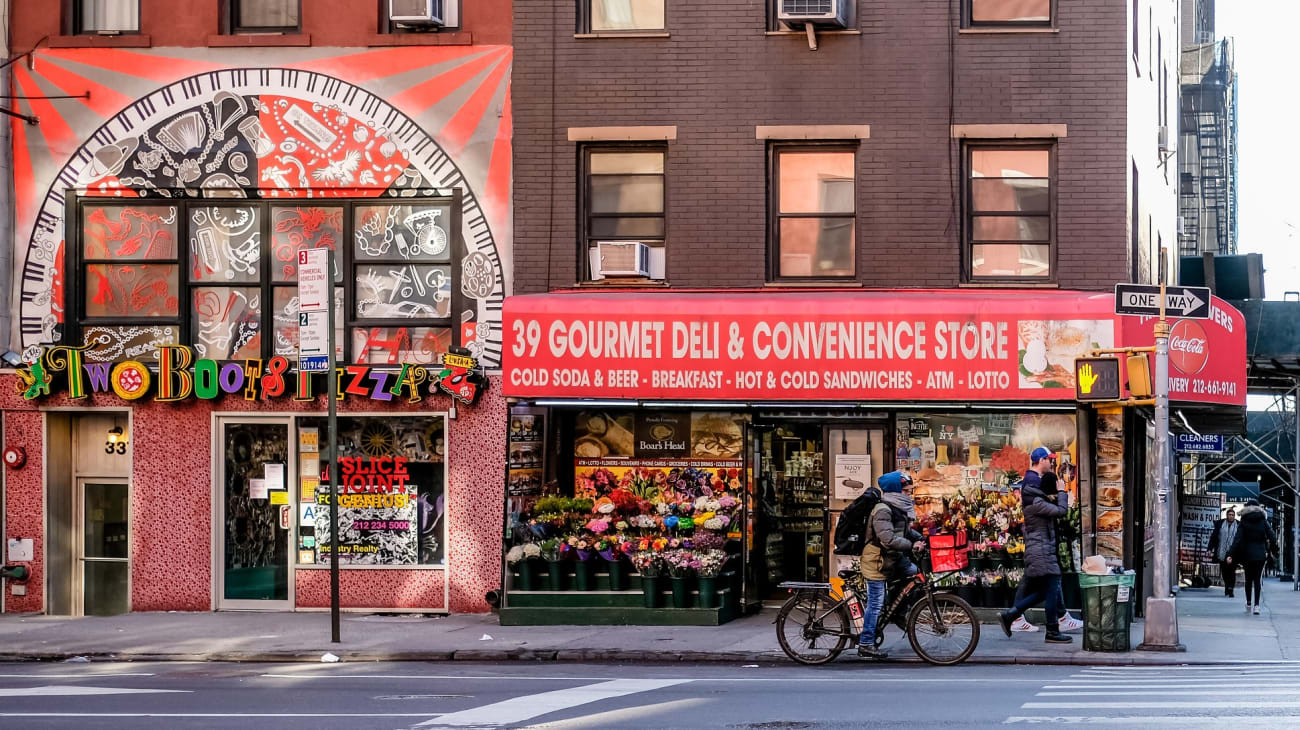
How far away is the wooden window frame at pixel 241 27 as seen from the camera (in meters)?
19.9

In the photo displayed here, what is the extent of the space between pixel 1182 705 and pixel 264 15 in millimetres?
14209

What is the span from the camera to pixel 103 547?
66.4 ft

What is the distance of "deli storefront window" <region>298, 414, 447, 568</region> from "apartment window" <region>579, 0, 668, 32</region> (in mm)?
5228

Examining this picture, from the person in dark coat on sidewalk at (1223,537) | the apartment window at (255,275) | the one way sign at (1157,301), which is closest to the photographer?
the one way sign at (1157,301)

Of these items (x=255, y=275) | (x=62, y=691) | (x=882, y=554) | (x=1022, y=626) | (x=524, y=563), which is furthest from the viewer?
(x=255, y=275)

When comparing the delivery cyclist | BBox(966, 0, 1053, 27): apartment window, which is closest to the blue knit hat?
the delivery cyclist

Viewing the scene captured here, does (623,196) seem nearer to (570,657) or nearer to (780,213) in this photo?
(780,213)

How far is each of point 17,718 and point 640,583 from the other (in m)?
8.09

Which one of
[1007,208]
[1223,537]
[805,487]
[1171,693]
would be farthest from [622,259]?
[1223,537]

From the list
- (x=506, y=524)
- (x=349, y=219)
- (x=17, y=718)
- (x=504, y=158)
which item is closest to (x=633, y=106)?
(x=504, y=158)

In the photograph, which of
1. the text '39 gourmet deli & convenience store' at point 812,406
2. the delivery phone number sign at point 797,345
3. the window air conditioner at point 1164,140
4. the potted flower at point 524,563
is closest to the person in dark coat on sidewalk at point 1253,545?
the text '39 gourmet deli & convenience store' at point 812,406

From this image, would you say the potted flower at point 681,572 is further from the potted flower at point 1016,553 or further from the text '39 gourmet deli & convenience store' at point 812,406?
the potted flower at point 1016,553

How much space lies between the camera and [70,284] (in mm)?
19844

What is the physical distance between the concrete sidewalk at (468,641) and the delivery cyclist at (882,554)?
521 mm
